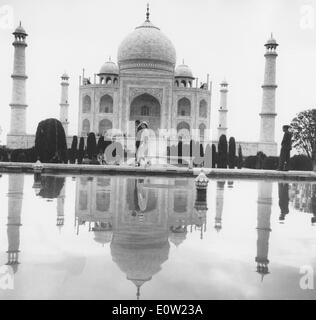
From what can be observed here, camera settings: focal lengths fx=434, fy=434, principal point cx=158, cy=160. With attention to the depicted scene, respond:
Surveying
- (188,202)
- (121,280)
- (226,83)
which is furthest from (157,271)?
(226,83)

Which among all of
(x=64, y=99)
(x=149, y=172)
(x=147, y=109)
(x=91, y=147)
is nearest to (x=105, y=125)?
(x=147, y=109)

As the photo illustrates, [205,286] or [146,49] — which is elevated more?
[146,49]

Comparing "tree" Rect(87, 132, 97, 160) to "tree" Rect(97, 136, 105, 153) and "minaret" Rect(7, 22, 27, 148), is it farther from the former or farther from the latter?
"minaret" Rect(7, 22, 27, 148)

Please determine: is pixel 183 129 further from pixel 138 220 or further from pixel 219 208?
pixel 138 220

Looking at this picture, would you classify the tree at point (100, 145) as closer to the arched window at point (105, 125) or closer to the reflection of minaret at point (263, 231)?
the arched window at point (105, 125)

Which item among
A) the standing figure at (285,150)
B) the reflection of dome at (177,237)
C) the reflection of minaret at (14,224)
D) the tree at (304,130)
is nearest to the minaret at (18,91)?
Result: the standing figure at (285,150)
